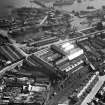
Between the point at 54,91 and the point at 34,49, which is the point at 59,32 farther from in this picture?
the point at 54,91

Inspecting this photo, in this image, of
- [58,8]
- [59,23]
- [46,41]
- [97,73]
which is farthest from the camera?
[58,8]

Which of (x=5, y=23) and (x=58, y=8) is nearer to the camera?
(x=5, y=23)

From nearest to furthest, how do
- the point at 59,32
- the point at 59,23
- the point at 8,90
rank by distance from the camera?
the point at 8,90 < the point at 59,32 < the point at 59,23

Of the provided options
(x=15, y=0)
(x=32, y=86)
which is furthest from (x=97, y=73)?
(x=15, y=0)

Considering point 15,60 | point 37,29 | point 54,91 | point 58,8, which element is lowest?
point 54,91

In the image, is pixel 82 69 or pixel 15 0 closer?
pixel 82 69

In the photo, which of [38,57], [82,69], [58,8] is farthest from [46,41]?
[58,8]

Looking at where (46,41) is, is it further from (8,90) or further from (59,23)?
(8,90)

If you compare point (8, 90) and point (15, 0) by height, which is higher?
point (15, 0)

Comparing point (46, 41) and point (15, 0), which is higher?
A: point (15, 0)
